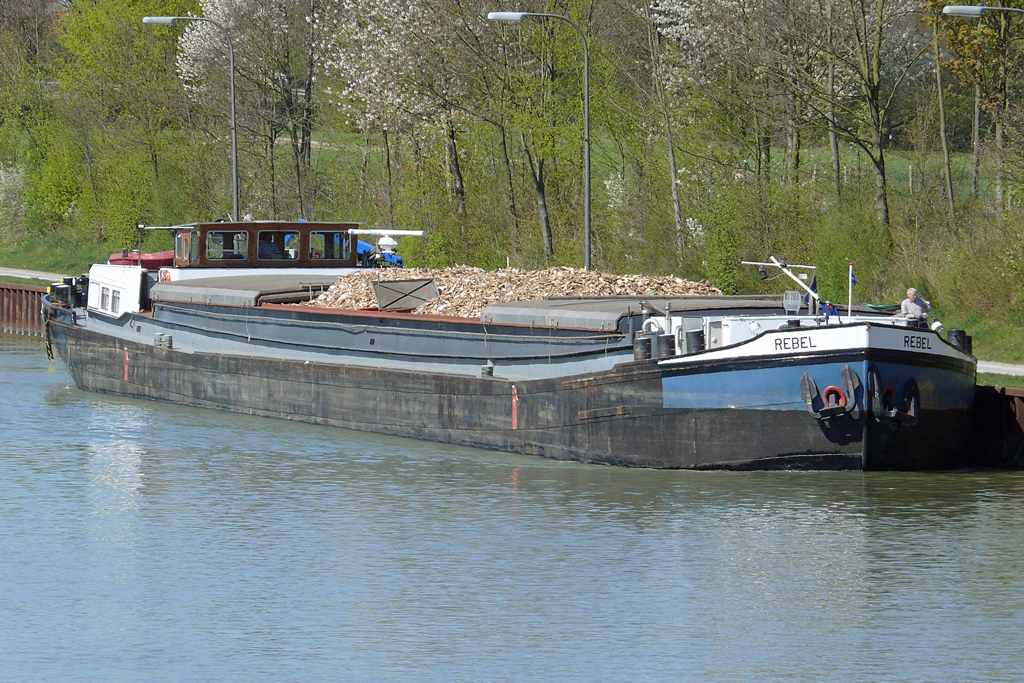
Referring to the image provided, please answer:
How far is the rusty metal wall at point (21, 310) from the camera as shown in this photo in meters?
45.5

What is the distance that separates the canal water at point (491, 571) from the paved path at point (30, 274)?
32.9m

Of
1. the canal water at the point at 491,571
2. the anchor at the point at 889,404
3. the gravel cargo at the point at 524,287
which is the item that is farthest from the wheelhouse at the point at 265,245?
the anchor at the point at 889,404

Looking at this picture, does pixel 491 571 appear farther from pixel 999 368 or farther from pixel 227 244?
pixel 227 244

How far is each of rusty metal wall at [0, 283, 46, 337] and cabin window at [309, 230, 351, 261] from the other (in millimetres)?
18070

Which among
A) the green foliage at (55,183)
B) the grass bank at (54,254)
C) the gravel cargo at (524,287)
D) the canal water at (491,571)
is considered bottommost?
the canal water at (491,571)

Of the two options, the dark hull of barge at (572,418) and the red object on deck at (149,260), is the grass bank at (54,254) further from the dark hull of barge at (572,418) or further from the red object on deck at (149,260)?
the dark hull of barge at (572,418)

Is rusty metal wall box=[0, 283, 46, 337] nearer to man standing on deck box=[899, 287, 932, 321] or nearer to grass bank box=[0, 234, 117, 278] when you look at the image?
grass bank box=[0, 234, 117, 278]

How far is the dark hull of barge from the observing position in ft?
59.7

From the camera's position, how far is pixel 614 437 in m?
19.7

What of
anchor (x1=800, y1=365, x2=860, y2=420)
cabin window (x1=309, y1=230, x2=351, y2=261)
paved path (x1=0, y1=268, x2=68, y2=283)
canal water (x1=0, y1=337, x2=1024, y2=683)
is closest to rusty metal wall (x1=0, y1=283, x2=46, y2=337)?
paved path (x1=0, y1=268, x2=68, y2=283)

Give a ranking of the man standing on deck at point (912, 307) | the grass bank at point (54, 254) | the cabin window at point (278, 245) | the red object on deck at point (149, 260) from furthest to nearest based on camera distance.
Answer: the grass bank at point (54, 254)
the red object on deck at point (149, 260)
the cabin window at point (278, 245)
the man standing on deck at point (912, 307)

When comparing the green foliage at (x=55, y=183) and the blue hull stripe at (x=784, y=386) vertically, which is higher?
the green foliage at (x=55, y=183)

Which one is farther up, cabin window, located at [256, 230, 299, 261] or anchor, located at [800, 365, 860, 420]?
cabin window, located at [256, 230, 299, 261]

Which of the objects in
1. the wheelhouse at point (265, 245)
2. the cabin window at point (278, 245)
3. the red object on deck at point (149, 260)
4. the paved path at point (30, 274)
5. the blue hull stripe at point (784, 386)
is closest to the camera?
the blue hull stripe at point (784, 386)
